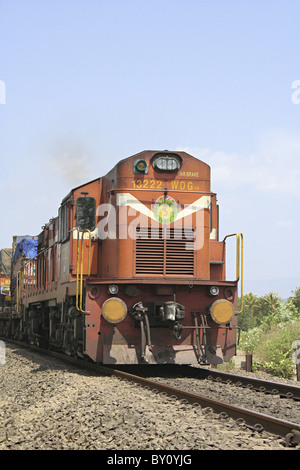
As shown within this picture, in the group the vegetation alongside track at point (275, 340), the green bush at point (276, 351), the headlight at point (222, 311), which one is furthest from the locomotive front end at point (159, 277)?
the green bush at point (276, 351)

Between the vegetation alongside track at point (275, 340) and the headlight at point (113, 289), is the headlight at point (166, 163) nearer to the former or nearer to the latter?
the headlight at point (113, 289)

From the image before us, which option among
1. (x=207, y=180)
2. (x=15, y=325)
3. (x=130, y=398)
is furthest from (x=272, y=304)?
(x=130, y=398)

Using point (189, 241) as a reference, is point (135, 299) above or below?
below

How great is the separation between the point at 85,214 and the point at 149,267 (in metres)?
1.77

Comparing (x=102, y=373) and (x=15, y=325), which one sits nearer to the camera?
(x=102, y=373)

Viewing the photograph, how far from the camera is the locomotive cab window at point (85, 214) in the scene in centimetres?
1139

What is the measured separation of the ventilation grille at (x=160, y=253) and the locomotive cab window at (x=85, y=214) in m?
1.22

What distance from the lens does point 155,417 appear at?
6.27 meters

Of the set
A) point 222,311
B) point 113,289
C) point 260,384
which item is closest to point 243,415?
point 260,384

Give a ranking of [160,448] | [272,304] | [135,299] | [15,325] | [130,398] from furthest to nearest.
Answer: [272,304]
[15,325]
[135,299]
[130,398]
[160,448]

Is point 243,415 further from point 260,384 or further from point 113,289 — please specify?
point 113,289

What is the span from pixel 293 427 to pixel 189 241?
5.57 meters

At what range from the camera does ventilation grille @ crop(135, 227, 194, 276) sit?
34.9ft

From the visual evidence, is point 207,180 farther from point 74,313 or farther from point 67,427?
point 67,427
